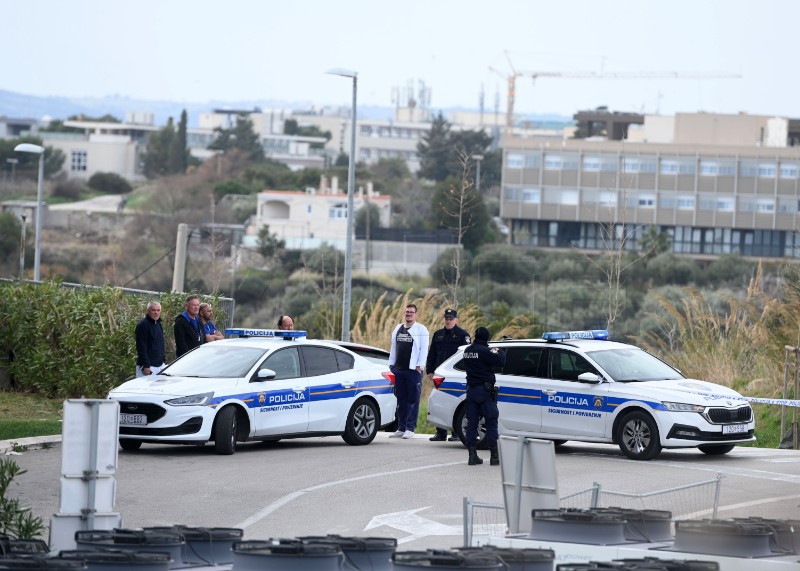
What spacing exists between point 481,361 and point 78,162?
15155 centimetres

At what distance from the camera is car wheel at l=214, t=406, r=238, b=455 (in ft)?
56.4

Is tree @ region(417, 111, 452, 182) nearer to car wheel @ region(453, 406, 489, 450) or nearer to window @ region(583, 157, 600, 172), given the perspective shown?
window @ region(583, 157, 600, 172)

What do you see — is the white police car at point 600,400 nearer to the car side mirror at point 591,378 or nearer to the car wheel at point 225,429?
the car side mirror at point 591,378

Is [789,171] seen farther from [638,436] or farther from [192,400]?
[192,400]

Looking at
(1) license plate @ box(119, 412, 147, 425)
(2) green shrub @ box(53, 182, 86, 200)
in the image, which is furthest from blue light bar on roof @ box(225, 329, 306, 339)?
(2) green shrub @ box(53, 182, 86, 200)

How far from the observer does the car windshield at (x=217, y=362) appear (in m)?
17.8

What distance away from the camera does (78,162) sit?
16262cm

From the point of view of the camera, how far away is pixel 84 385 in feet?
76.4

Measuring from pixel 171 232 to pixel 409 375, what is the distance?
3354 inches

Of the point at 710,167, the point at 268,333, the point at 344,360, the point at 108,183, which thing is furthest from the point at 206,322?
the point at 108,183

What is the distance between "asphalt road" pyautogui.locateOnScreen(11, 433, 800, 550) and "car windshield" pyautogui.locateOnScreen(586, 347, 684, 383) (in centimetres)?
100

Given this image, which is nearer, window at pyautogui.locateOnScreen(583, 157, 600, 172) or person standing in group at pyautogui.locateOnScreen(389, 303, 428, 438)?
person standing in group at pyautogui.locateOnScreen(389, 303, 428, 438)

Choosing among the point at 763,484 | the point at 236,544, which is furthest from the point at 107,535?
the point at 763,484

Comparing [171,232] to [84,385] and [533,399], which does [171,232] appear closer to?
[84,385]
